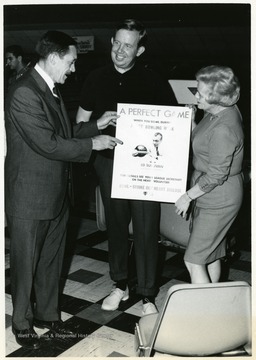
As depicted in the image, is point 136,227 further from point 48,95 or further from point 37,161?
point 48,95

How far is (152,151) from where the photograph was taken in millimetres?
2658

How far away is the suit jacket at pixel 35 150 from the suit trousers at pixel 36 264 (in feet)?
0.31

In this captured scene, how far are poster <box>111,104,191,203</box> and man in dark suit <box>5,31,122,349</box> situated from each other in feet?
0.43

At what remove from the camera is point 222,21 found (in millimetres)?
12477

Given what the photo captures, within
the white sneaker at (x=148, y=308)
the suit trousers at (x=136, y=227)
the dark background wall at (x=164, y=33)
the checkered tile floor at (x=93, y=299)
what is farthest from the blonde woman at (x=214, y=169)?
the dark background wall at (x=164, y=33)

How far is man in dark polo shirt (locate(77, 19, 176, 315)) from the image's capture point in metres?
2.71

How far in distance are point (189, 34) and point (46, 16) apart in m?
4.34

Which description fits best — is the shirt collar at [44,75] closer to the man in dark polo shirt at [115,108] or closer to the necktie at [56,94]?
the necktie at [56,94]

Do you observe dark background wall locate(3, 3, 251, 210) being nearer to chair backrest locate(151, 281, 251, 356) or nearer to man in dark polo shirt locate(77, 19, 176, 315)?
man in dark polo shirt locate(77, 19, 176, 315)

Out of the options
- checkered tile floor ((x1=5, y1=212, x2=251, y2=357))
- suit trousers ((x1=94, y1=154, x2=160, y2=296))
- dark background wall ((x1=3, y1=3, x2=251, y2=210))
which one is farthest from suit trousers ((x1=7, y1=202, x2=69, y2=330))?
dark background wall ((x1=3, y1=3, x2=251, y2=210))

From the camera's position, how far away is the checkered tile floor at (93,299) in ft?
8.39

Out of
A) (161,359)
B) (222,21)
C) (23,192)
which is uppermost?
(222,21)
